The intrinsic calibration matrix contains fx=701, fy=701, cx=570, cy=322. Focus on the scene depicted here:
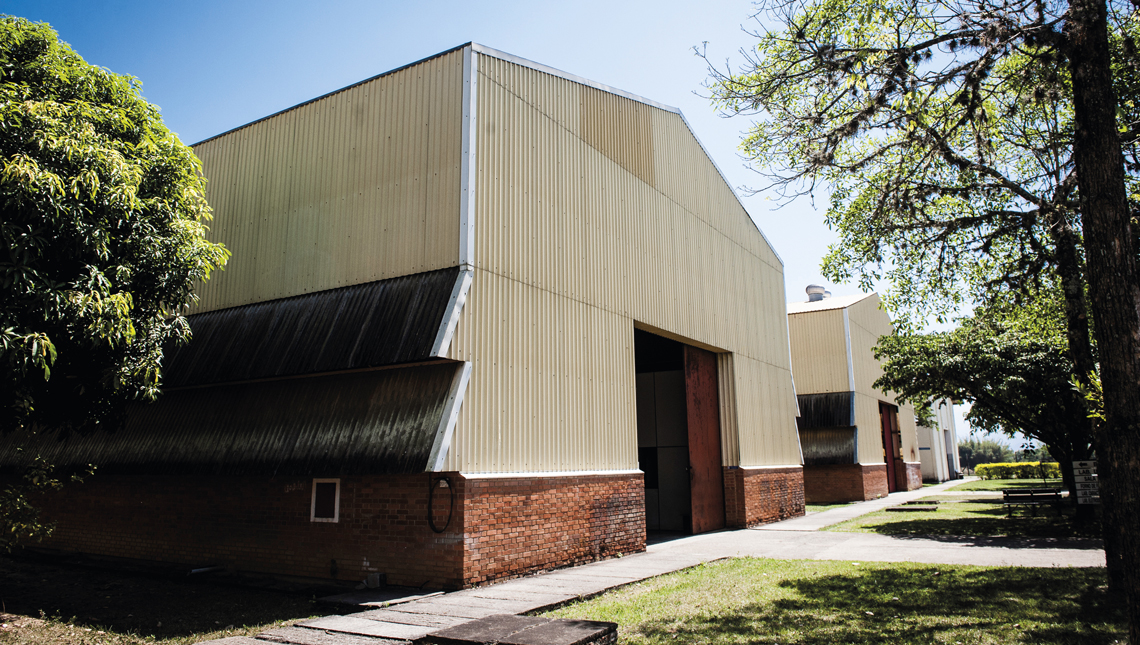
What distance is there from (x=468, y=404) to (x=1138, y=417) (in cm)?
741

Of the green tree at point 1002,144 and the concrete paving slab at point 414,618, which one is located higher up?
the green tree at point 1002,144

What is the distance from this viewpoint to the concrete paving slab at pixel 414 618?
7.40 m

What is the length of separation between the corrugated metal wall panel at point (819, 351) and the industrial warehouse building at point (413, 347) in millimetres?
16098

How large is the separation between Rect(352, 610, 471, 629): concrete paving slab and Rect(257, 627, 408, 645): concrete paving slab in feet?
1.89

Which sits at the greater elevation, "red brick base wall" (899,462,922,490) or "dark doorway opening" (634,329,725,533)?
"dark doorway opening" (634,329,725,533)

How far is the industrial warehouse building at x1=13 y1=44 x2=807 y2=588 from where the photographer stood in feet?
32.8

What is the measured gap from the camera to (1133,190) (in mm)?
12500

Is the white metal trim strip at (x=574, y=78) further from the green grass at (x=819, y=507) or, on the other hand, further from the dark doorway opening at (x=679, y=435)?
the green grass at (x=819, y=507)

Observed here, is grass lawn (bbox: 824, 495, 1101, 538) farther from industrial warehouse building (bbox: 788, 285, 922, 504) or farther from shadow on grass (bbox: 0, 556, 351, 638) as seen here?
shadow on grass (bbox: 0, 556, 351, 638)

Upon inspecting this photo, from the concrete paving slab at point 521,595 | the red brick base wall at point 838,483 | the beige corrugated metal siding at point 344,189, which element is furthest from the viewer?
the red brick base wall at point 838,483

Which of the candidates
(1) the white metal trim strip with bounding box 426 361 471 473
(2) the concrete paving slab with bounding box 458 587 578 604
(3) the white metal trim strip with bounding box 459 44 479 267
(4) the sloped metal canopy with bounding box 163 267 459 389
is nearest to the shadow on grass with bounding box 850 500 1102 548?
(2) the concrete paving slab with bounding box 458 587 578 604

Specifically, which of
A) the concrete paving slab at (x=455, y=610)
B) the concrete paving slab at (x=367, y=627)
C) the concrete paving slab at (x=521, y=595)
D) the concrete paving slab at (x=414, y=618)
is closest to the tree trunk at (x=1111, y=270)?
the concrete paving slab at (x=521, y=595)

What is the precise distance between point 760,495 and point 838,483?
10900 mm

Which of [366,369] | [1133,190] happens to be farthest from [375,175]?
[1133,190]
